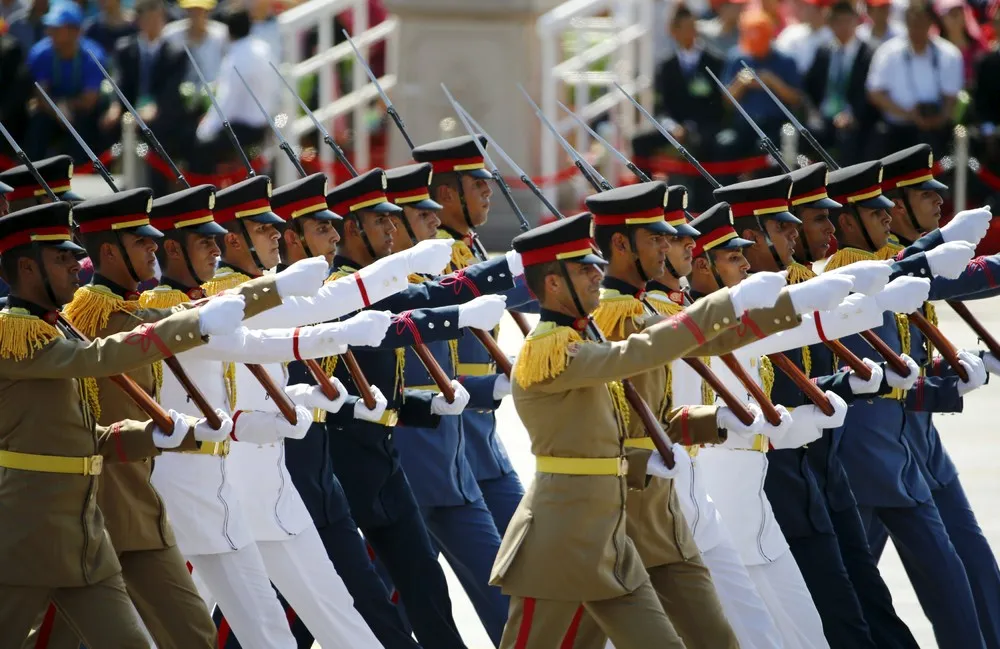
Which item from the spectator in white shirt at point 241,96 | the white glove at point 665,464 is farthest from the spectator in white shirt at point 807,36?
the white glove at point 665,464

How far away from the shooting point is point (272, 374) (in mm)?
6871

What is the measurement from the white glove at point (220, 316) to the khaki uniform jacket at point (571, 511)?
2.49ft

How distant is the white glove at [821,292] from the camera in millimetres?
5512

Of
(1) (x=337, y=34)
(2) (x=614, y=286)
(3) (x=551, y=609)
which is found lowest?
(1) (x=337, y=34)

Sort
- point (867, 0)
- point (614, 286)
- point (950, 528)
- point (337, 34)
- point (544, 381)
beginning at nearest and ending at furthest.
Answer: point (544, 381), point (614, 286), point (950, 528), point (867, 0), point (337, 34)

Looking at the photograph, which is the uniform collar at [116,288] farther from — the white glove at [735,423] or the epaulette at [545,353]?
the white glove at [735,423]

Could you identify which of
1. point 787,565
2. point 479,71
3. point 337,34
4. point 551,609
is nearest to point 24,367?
point 551,609

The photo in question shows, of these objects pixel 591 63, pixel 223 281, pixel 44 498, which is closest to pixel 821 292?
pixel 44 498

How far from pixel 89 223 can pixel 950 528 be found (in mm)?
3083

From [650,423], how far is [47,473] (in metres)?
1.63

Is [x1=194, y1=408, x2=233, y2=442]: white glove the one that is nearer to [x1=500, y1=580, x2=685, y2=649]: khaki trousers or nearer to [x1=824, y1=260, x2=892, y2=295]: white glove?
[x1=500, y1=580, x2=685, y2=649]: khaki trousers

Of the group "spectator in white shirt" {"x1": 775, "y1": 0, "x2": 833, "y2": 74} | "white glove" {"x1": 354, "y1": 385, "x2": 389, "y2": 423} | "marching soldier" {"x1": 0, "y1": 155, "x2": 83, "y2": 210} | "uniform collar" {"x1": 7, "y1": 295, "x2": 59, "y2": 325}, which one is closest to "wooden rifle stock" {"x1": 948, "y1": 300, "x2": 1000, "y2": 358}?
"white glove" {"x1": 354, "y1": 385, "x2": 389, "y2": 423}

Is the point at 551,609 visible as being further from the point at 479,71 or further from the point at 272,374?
the point at 479,71

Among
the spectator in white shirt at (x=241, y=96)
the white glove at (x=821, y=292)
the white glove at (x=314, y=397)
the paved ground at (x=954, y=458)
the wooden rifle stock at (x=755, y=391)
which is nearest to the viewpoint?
the white glove at (x=821, y=292)
